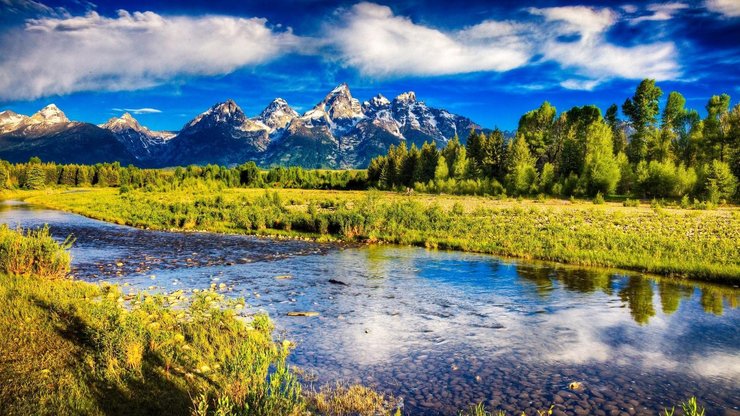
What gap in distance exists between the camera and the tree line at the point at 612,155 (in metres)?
65.2

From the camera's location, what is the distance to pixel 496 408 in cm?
913

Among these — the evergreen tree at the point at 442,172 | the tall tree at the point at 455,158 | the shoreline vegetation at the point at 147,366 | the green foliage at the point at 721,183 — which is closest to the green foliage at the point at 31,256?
the shoreline vegetation at the point at 147,366

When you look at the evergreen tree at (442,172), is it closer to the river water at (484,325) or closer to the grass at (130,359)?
the river water at (484,325)

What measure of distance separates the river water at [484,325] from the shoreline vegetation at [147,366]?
2.97 ft

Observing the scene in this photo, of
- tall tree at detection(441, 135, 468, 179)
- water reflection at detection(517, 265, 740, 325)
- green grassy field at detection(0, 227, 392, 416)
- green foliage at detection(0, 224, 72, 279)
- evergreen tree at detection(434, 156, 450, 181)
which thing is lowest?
water reflection at detection(517, 265, 740, 325)

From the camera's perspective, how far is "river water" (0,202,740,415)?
10047 mm

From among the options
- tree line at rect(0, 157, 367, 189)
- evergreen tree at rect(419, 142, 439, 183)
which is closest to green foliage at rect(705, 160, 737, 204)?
evergreen tree at rect(419, 142, 439, 183)

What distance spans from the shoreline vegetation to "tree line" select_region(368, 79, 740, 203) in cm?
6623

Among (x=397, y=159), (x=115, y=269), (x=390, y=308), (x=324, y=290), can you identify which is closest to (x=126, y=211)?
(x=115, y=269)

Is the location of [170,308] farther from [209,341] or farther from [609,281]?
[609,281]

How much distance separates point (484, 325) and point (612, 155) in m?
70.4

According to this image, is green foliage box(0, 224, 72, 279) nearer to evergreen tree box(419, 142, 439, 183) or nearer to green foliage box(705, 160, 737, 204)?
green foliage box(705, 160, 737, 204)

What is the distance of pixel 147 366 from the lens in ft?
30.4

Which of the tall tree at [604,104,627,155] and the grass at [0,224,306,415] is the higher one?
the tall tree at [604,104,627,155]
